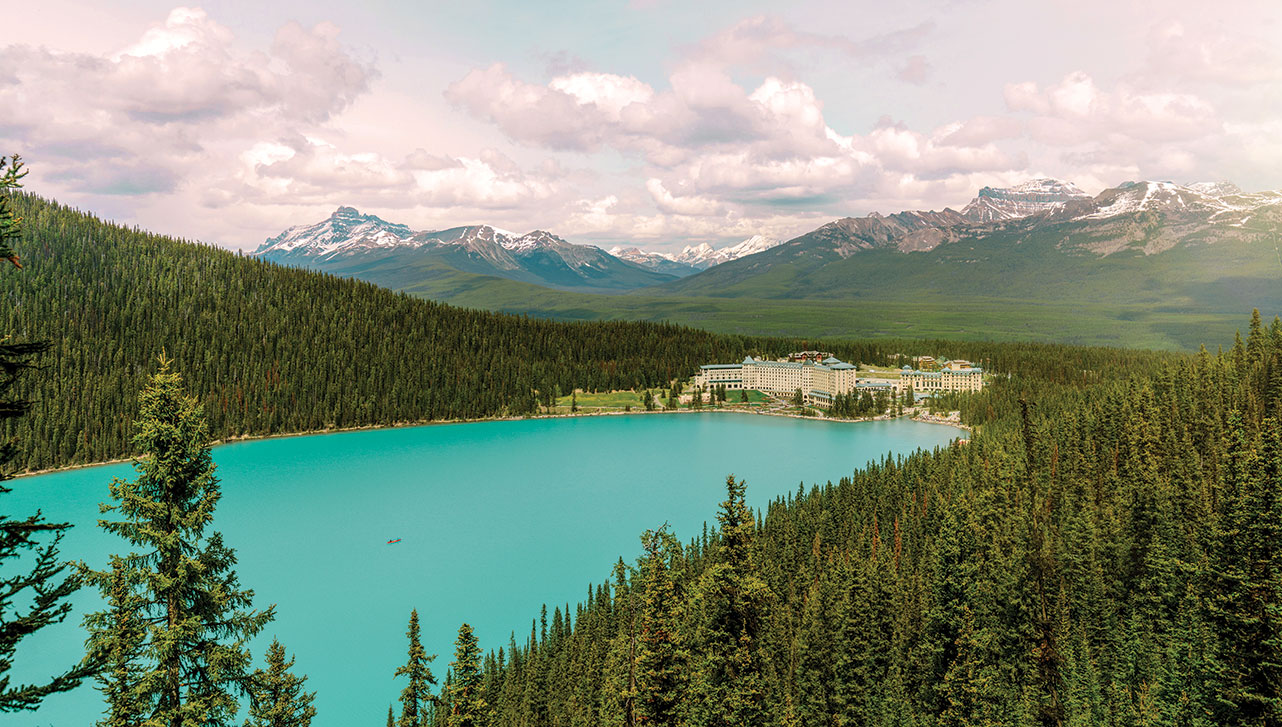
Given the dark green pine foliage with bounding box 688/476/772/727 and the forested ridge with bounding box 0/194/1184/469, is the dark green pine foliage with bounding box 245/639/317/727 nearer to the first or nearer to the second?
the dark green pine foliage with bounding box 688/476/772/727

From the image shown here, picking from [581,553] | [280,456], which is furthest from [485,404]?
[581,553]

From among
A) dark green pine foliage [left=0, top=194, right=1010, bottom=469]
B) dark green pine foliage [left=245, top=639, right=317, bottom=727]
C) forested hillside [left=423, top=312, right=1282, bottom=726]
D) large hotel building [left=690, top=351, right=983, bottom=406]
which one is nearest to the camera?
dark green pine foliage [left=245, top=639, right=317, bottom=727]

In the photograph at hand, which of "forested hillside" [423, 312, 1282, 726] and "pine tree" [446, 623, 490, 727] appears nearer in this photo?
"pine tree" [446, 623, 490, 727]

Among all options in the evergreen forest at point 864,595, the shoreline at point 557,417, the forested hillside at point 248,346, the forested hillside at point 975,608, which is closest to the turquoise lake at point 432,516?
the shoreline at point 557,417

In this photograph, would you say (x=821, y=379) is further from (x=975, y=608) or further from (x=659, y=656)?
(x=659, y=656)

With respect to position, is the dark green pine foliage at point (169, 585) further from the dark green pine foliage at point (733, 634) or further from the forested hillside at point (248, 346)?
the forested hillside at point (248, 346)

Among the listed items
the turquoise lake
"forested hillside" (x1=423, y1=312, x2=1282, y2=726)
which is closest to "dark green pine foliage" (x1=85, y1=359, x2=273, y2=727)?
"forested hillside" (x1=423, y1=312, x2=1282, y2=726)

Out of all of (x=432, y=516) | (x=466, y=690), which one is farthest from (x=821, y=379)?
(x=466, y=690)
